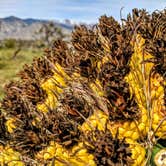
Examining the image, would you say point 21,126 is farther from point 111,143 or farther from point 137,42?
point 137,42

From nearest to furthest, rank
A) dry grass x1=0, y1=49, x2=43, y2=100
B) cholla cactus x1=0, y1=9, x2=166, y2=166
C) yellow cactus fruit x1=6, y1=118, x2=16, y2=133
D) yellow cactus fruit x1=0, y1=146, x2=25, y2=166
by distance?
cholla cactus x1=0, y1=9, x2=166, y2=166, yellow cactus fruit x1=0, y1=146, x2=25, y2=166, yellow cactus fruit x1=6, y1=118, x2=16, y2=133, dry grass x1=0, y1=49, x2=43, y2=100

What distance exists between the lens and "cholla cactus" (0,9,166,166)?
2.82 m

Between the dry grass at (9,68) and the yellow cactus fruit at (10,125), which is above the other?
the dry grass at (9,68)

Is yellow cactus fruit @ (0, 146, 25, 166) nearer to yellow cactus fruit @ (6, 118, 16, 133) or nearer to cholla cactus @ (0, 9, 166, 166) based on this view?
cholla cactus @ (0, 9, 166, 166)

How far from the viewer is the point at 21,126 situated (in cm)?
325

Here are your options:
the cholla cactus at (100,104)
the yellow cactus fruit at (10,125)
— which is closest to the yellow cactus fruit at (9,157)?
the cholla cactus at (100,104)

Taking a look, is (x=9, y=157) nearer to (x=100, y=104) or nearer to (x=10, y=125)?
(x=10, y=125)

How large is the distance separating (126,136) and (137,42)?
2.56 ft

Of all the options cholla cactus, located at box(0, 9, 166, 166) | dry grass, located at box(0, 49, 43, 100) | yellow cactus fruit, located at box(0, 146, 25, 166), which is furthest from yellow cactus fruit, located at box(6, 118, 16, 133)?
dry grass, located at box(0, 49, 43, 100)

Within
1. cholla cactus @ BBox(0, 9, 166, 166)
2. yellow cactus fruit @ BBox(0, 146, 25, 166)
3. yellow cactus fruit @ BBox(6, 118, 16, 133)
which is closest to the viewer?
cholla cactus @ BBox(0, 9, 166, 166)

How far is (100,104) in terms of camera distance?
2914 mm

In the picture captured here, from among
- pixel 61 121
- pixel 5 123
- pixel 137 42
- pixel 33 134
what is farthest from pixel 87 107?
pixel 5 123

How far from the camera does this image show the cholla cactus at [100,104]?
2.82 metres

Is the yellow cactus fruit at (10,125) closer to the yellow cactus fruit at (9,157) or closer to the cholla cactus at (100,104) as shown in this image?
the cholla cactus at (100,104)
